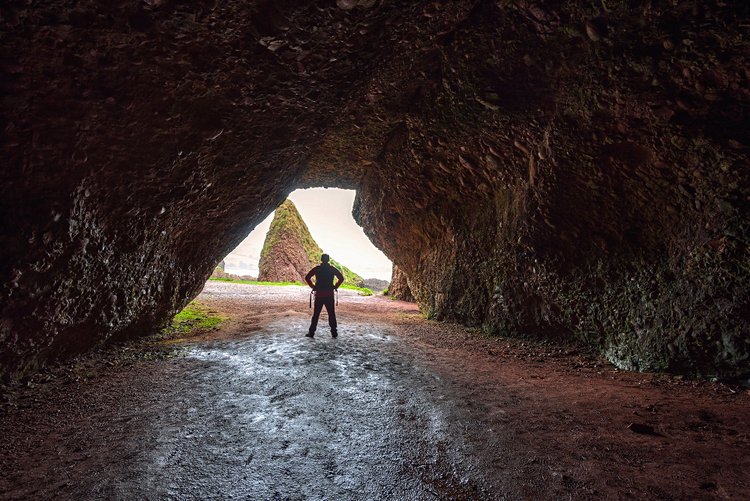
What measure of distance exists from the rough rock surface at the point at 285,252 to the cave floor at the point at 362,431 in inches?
1013

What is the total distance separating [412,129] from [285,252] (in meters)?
25.3

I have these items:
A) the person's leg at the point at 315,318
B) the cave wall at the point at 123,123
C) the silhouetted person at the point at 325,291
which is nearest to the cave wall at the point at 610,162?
the cave wall at the point at 123,123

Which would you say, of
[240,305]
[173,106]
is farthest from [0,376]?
[240,305]

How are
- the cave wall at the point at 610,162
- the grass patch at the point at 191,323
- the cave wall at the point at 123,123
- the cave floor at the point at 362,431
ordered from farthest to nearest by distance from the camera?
the grass patch at the point at 191,323 → the cave wall at the point at 610,162 → the cave wall at the point at 123,123 → the cave floor at the point at 362,431

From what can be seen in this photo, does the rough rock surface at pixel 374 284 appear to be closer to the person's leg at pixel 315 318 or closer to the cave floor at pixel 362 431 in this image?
the person's leg at pixel 315 318

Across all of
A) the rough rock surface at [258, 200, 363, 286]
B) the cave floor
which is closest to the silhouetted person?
the cave floor

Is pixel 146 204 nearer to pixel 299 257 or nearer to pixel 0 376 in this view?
pixel 0 376

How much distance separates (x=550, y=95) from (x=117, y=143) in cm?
643

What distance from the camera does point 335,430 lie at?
3.33 metres

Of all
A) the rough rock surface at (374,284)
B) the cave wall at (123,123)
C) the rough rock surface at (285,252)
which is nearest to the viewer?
the cave wall at (123,123)

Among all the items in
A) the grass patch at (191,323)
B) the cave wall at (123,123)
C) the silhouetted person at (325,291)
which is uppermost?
the cave wall at (123,123)

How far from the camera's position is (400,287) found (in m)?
20.6

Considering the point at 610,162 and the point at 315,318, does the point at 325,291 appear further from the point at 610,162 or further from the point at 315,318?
the point at 610,162

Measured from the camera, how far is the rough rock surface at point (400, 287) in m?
19.8
